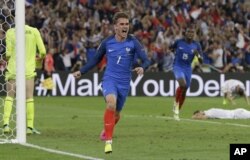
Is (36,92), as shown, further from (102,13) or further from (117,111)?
(117,111)

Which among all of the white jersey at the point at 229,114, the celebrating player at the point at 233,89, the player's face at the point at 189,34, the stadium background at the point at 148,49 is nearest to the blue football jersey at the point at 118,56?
the stadium background at the point at 148,49

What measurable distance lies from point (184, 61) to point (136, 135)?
5.87m

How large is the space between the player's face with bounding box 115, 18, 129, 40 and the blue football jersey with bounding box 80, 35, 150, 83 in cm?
14

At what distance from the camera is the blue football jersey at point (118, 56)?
13.0 m

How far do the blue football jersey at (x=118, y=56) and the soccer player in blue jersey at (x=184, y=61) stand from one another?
24.2ft

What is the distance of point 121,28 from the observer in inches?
501

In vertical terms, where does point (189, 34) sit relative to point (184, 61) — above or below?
above

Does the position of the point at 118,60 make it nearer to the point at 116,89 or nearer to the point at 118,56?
the point at 118,56

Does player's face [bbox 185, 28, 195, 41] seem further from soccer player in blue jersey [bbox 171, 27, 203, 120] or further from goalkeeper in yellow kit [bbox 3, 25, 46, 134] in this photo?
goalkeeper in yellow kit [bbox 3, 25, 46, 134]

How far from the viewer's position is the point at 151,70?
32562mm

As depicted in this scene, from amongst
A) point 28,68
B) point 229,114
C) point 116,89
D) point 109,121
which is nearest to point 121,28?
point 116,89

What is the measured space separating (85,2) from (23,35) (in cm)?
2081

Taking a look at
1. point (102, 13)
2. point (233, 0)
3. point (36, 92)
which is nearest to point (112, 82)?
point (36, 92)

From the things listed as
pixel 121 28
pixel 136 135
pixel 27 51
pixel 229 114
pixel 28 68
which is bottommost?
pixel 136 135
